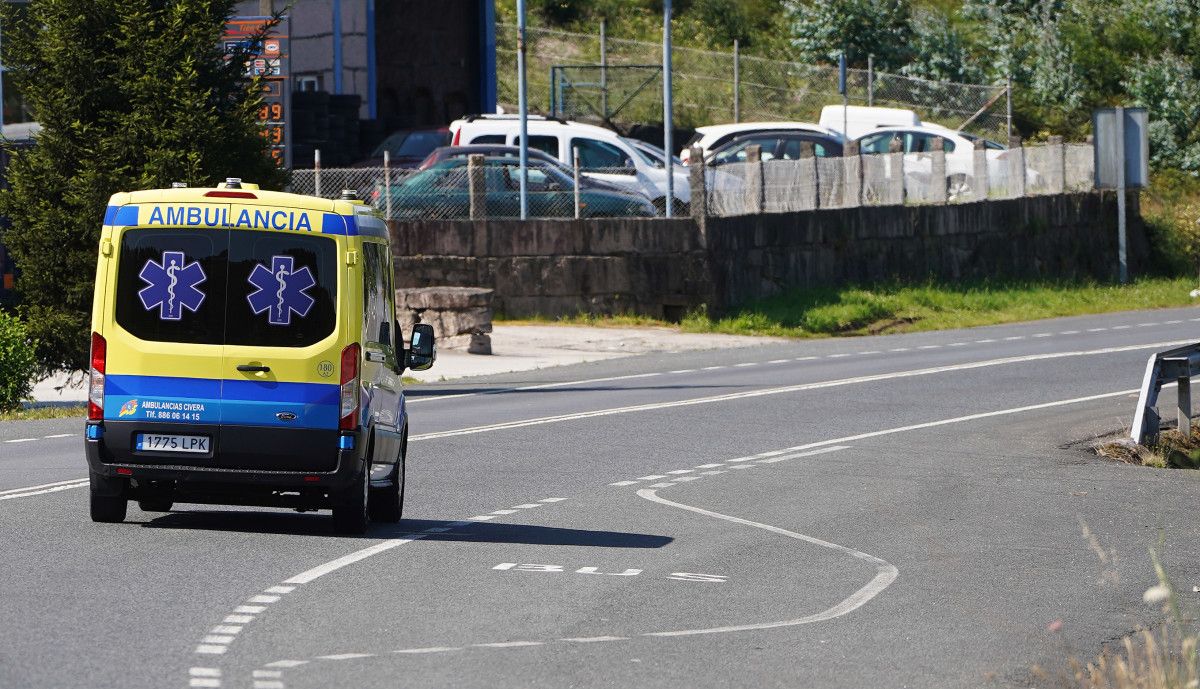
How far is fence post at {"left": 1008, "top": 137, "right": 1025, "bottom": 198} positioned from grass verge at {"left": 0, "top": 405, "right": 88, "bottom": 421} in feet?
78.0

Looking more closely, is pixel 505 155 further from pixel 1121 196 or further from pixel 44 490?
pixel 44 490

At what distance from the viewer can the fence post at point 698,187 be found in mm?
31859

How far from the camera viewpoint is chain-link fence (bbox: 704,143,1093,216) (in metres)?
33.8

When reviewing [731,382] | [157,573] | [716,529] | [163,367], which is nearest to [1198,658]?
[716,529]

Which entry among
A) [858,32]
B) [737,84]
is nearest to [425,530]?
[737,84]

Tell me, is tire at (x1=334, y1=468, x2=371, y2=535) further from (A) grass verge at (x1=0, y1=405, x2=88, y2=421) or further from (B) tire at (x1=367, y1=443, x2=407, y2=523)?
(A) grass verge at (x1=0, y1=405, x2=88, y2=421)

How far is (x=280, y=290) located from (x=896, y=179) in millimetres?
26989

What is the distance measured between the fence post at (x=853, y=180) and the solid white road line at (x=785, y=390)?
878 centimetres

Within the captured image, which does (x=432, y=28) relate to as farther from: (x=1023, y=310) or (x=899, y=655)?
(x=899, y=655)

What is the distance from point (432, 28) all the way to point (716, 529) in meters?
36.2

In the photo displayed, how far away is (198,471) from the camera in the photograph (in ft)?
37.0

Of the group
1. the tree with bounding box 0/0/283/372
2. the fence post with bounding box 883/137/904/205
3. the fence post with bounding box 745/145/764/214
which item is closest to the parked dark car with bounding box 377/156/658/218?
the fence post with bounding box 745/145/764/214

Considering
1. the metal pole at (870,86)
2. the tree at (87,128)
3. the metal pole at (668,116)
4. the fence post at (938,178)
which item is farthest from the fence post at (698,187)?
the metal pole at (870,86)

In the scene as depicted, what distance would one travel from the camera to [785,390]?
22734 millimetres
